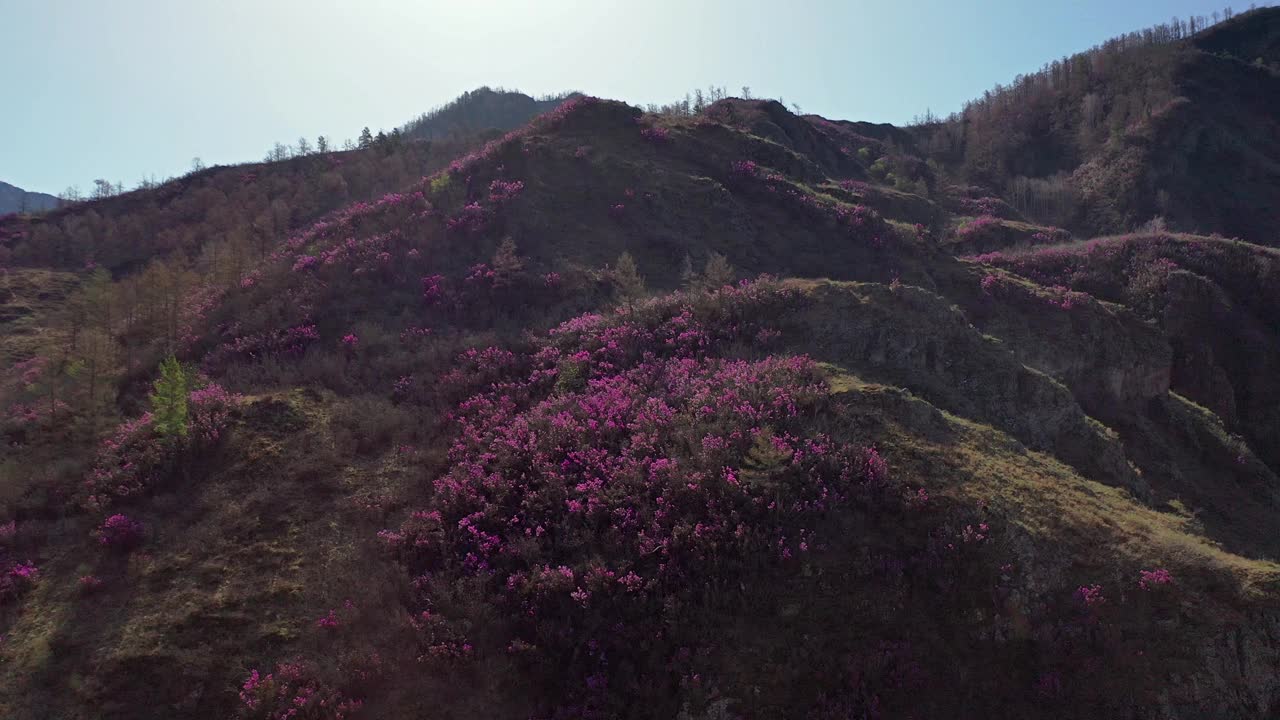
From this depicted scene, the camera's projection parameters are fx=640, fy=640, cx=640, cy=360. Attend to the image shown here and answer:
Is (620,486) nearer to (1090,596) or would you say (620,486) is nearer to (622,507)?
(622,507)

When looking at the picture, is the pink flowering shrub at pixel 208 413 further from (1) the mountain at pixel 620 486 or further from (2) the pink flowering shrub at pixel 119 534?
(2) the pink flowering shrub at pixel 119 534

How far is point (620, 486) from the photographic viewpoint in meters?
13.3

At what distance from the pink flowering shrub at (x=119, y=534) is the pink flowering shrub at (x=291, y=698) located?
5.29 metres

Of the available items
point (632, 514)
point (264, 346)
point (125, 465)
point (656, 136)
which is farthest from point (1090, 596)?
point (656, 136)

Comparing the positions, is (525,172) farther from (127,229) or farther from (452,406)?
(127,229)

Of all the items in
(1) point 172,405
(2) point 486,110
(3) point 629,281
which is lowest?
(1) point 172,405

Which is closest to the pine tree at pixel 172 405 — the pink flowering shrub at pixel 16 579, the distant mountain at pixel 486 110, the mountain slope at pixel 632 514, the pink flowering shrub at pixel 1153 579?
the mountain slope at pixel 632 514

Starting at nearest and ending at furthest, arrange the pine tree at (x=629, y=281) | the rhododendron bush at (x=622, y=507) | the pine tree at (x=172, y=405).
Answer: the rhododendron bush at (x=622, y=507), the pine tree at (x=172, y=405), the pine tree at (x=629, y=281)

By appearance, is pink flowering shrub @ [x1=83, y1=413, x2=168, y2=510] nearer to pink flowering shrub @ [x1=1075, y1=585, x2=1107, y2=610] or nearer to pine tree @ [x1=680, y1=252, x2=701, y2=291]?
pine tree @ [x1=680, y1=252, x2=701, y2=291]

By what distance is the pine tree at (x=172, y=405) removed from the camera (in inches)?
603

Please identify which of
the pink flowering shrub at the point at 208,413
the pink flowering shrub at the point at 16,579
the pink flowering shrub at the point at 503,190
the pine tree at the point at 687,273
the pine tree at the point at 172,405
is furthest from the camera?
the pink flowering shrub at the point at 503,190

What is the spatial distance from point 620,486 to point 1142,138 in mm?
77680

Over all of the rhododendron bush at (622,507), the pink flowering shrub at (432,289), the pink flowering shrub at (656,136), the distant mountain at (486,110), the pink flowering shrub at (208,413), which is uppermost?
the distant mountain at (486,110)

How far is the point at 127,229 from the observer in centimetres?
4128
